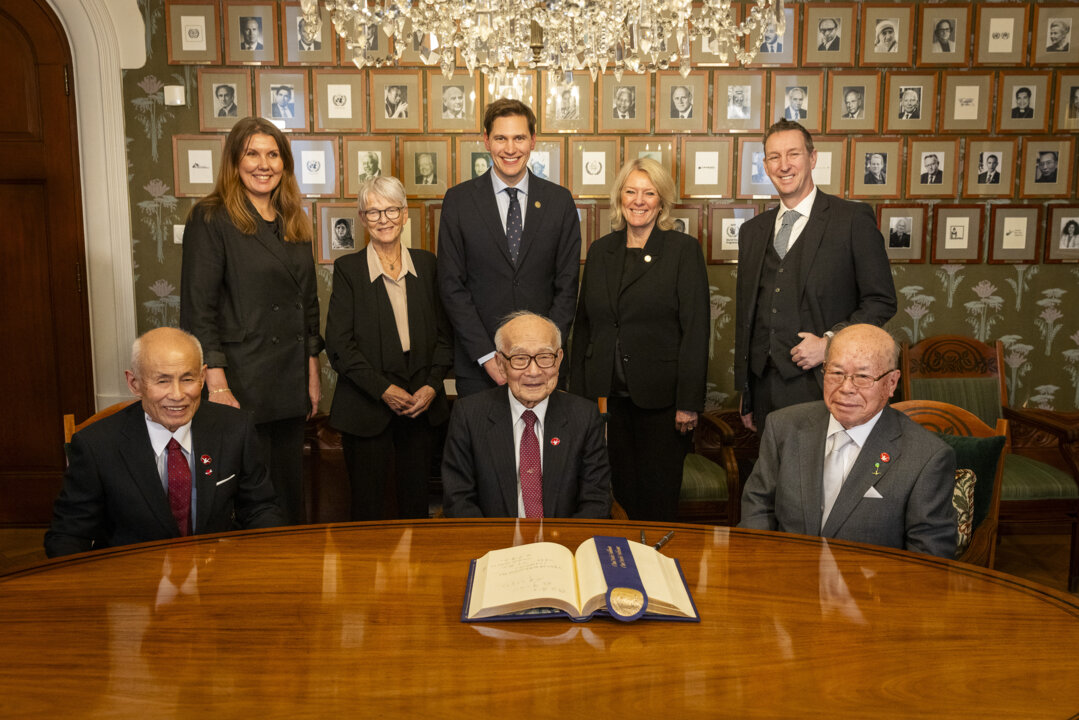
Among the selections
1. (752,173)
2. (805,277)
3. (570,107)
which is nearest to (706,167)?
(752,173)

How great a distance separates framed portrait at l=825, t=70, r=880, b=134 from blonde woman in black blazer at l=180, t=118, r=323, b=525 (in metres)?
2.76

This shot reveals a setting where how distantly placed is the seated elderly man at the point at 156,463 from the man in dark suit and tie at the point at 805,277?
190 cm

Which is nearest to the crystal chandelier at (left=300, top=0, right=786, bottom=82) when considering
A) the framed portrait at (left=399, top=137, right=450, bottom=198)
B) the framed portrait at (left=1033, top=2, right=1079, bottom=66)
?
the framed portrait at (left=399, top=137, right=450, bottom=198)

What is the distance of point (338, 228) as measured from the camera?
448 centimetres

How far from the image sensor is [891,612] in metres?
1.66

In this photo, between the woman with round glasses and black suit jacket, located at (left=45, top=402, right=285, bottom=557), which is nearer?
black suit jacket, located at (left=45, top=402, right=285, bottom=557)

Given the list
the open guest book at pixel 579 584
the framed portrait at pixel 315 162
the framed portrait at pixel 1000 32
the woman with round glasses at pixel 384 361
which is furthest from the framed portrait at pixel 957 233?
the open guest book at pixel 579 584

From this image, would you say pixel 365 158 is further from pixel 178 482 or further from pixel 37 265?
pixel 178 482

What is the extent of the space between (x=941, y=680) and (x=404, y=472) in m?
2.37

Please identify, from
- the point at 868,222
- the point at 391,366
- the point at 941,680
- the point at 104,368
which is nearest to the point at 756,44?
the point at 868,222

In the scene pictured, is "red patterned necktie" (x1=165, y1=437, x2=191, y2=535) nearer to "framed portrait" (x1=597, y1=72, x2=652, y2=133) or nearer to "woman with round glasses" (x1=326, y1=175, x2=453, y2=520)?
"woman with round glasses" (x1=326, y1=175, x2=453, y2=520)

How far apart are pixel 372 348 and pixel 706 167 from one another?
2085mm

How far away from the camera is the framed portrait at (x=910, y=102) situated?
4426mm

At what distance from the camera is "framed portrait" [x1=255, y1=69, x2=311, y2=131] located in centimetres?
437
